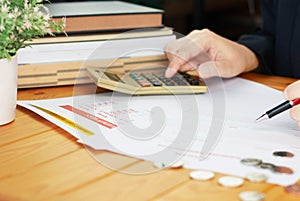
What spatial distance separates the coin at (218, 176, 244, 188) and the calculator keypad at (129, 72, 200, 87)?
362 mm

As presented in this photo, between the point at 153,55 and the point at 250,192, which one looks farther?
the point at 153,55

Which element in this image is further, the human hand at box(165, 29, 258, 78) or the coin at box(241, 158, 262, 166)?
the human hand at box(165, 29, 258, 78)

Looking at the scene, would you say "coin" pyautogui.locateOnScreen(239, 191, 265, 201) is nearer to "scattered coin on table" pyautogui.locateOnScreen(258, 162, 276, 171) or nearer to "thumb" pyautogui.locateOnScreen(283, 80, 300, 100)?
"scattered coin on table" pyautogui.locateOnScreen(258, 162, 276, 171)

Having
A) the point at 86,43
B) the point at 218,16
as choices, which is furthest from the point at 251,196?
the point at 218,16

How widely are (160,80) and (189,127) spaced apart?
0.22 metres

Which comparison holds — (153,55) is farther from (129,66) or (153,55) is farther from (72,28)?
(72,28)

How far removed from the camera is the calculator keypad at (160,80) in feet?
3.08

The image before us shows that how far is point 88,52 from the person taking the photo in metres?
1.00

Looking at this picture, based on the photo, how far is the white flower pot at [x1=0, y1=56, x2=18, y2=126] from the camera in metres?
0.75

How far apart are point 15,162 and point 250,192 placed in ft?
0.95

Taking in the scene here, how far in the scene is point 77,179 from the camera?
60 cm

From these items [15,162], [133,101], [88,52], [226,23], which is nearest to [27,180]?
[15,162]

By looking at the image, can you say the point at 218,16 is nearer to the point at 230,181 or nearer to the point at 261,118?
the point at 261,118

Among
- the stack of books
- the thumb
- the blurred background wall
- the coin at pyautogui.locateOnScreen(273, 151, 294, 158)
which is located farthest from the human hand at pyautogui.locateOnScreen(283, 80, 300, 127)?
the blurred background wall
